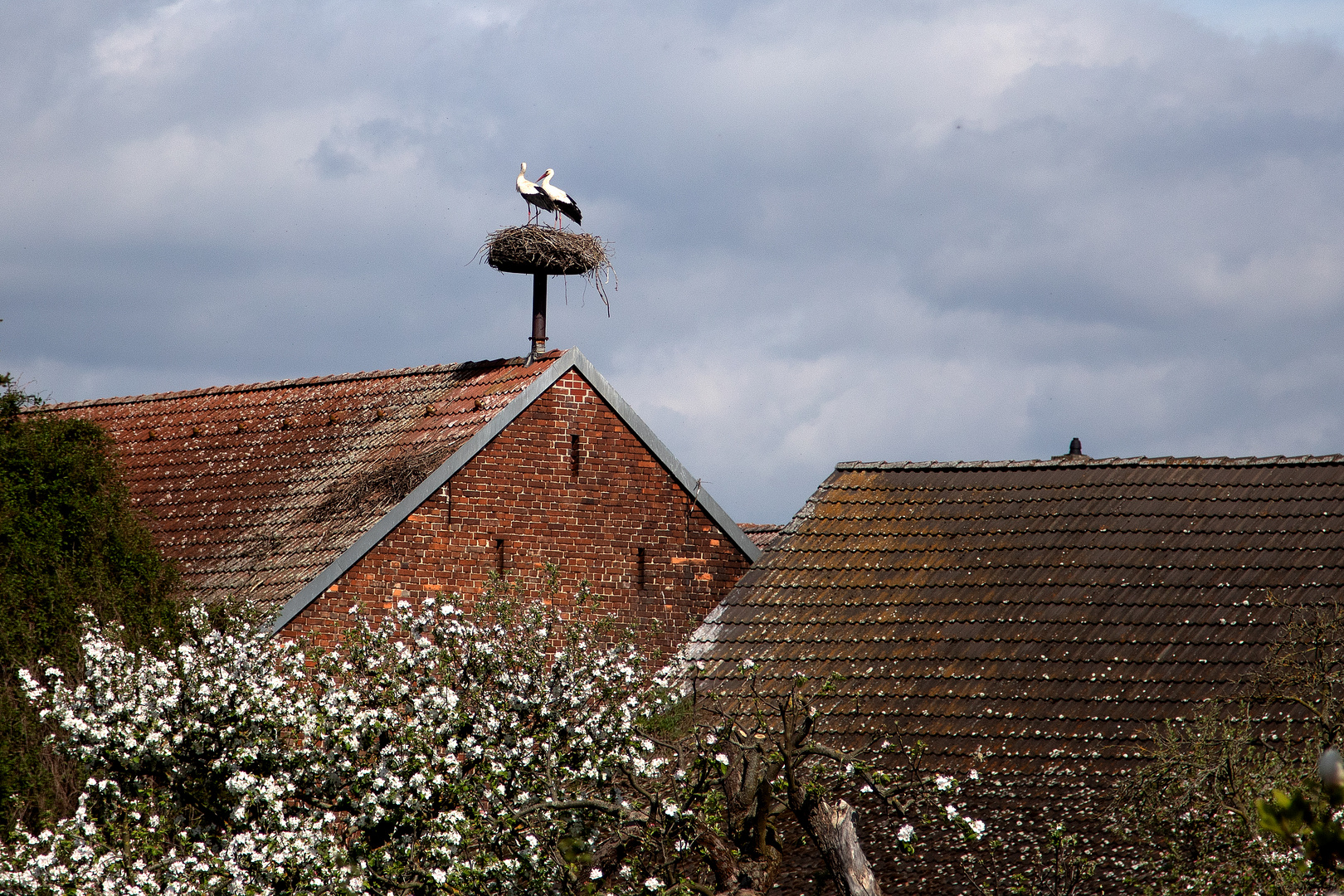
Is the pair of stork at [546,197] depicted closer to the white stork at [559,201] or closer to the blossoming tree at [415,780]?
the white stork at [559,201]

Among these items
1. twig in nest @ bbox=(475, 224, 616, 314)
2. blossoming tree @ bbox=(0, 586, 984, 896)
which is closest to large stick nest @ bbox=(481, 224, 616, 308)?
twig in nest @ bbox=(475, 224, 616, 314)

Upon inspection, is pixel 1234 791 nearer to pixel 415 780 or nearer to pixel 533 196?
pixel 415 780

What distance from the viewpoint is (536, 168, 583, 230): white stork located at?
62.6 ft

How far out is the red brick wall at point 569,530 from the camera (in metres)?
16.5

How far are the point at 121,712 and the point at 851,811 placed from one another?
16.3 ft

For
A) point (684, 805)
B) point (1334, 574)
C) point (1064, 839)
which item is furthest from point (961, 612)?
point (684, 805)

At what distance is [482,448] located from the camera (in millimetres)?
17062

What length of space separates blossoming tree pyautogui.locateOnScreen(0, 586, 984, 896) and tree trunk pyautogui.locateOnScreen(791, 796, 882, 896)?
0.04 feet

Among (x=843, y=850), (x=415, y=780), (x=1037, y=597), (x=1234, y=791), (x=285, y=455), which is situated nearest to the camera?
(x=843, y=850)

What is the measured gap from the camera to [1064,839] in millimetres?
10695

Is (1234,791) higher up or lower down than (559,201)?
lower down

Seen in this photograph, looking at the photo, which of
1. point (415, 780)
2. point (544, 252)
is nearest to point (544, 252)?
point (544, 252)

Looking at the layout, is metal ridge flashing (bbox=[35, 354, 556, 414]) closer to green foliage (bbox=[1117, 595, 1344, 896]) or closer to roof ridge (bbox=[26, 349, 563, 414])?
roof ridge (bbox=[26, 349, 563, 414])

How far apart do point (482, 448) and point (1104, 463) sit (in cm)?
699
